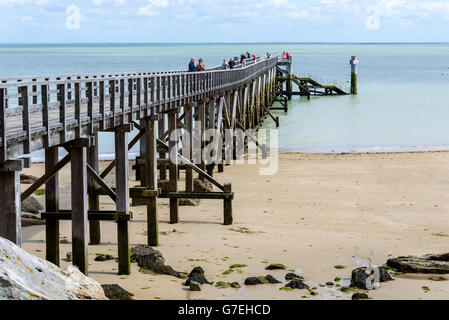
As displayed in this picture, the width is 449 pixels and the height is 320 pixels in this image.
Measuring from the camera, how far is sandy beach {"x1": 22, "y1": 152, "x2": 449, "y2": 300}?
12312mm

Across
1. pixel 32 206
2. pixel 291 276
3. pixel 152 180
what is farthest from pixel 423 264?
pixel 32 206

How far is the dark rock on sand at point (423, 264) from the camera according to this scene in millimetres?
12969

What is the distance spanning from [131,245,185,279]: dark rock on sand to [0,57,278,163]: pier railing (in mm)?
2462

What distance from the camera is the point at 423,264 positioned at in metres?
13.2

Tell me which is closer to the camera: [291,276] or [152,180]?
[291,276]

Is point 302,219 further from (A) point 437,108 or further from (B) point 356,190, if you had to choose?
(A) point 437,108

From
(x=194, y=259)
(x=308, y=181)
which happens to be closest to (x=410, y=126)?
(x=308, y=181)

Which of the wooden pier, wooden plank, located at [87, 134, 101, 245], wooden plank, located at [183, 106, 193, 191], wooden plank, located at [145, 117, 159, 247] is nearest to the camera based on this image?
the wooden pier

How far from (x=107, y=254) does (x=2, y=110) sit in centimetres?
593

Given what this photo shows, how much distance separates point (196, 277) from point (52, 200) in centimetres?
301

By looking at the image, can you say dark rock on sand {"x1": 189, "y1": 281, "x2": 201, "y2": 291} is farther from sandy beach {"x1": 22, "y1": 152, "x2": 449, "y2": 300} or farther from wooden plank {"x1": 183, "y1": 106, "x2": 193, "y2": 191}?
wooden plank {"x1": 183, "y1": 106, "x2": 193, "y2": 191}

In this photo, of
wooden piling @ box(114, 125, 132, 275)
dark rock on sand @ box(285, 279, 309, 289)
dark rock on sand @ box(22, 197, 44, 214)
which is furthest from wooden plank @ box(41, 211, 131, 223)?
dark rock on sand @ box(22, 197, 44, 214)

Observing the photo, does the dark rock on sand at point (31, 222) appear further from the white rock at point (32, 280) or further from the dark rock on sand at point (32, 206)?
the white rock at point (32, 280)

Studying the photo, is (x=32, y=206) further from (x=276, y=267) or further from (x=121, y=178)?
(x=276, y=267)
